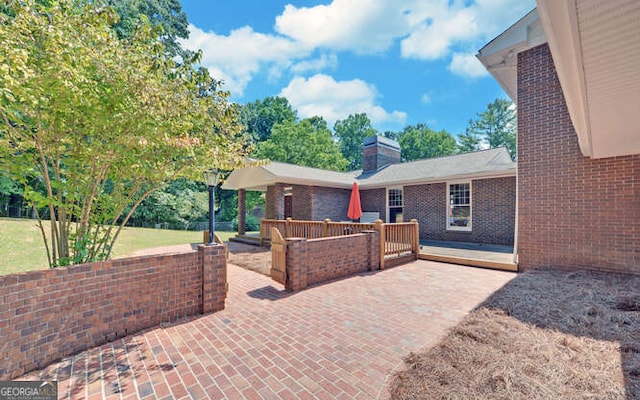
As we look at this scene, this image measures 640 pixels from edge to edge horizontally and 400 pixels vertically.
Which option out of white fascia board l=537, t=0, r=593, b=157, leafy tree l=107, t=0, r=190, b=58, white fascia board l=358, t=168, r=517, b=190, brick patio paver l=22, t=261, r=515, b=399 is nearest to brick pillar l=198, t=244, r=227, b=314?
brick patio paver l=22, t=261, r=515, b=399

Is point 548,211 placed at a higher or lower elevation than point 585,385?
higher

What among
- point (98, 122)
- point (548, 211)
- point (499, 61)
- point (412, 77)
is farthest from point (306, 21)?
point (412, 77)

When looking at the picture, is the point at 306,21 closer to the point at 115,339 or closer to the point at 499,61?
the point at 499,61

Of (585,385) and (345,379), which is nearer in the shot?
(585,385)

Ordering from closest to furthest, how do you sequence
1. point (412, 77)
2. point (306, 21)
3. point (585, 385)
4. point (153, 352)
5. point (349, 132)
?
point (585, 385) < point (153, 352) < point (306, 21) < point (412, 77) < point (349, 132)

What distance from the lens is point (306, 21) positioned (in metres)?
8.47

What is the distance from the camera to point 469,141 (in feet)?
119

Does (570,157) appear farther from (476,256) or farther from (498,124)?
(498,124)

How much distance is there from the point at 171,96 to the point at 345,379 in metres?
4.37

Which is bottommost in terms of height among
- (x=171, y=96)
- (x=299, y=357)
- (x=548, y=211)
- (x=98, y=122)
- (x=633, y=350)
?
(x=299, y=357)

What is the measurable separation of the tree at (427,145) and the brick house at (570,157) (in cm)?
3263

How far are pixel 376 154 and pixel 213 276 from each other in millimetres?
14148

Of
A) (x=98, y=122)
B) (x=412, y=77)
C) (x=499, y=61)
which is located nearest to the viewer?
(x=98, y=122)

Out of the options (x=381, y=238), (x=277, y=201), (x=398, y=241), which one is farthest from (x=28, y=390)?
(x=277, y=201)
